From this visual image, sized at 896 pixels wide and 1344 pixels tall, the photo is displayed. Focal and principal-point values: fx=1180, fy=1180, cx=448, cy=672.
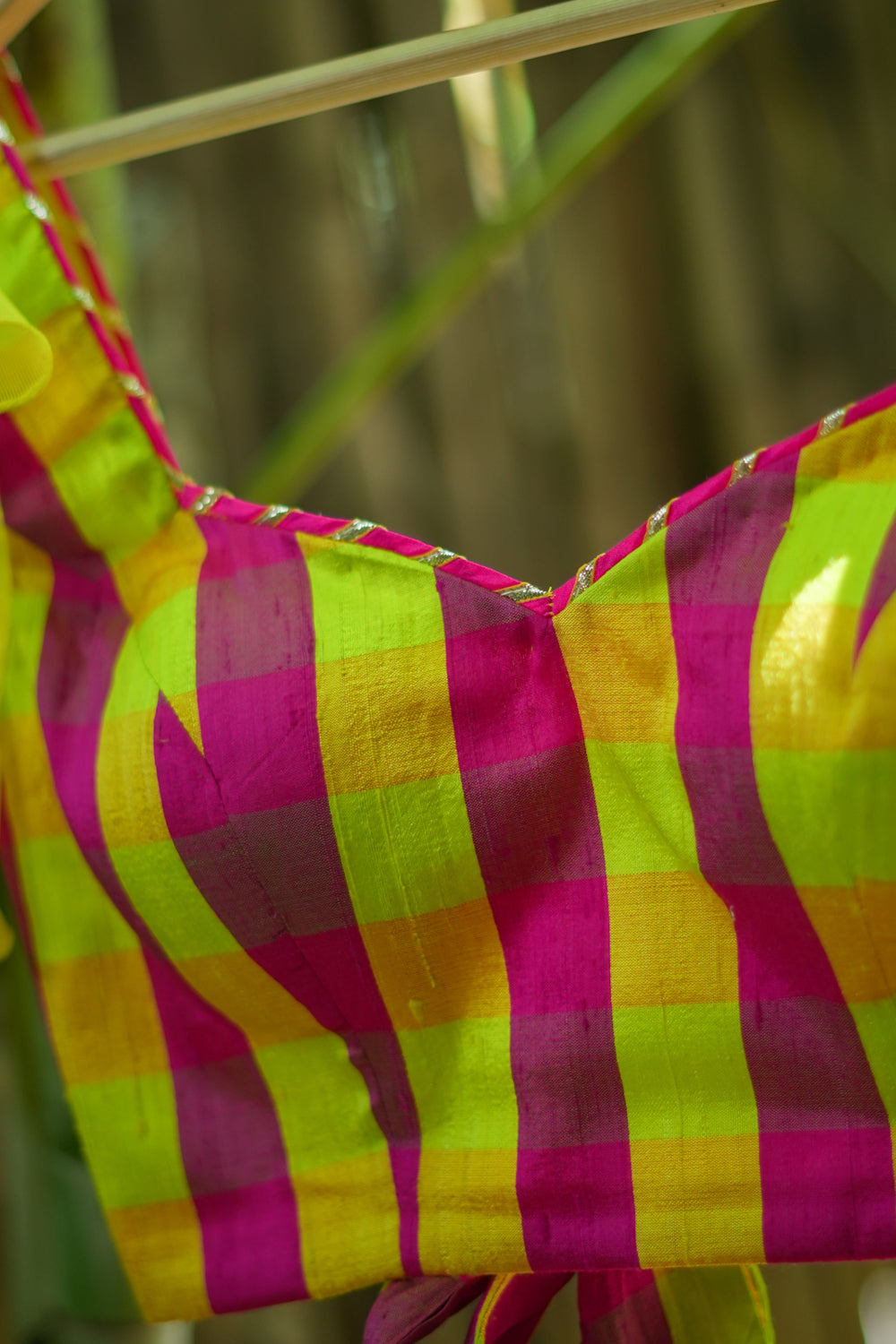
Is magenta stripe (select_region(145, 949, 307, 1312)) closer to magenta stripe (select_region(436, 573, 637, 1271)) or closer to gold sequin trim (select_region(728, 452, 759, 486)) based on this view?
magenta stripe (select_region(436, 573, 637, 1271))

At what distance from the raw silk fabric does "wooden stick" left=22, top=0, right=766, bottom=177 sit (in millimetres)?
36

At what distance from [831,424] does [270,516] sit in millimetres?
171

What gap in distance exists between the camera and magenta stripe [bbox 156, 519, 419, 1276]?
1.14 ft

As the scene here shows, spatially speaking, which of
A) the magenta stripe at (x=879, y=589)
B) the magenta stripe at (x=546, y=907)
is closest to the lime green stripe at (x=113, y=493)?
the magenta stripe at (x=546, y=907)

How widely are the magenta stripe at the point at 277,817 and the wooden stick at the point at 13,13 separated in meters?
0.17

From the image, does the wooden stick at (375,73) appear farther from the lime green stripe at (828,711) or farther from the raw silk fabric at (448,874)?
the lime green stripe at (828,711)

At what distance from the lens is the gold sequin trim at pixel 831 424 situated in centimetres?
31

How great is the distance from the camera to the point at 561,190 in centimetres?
60

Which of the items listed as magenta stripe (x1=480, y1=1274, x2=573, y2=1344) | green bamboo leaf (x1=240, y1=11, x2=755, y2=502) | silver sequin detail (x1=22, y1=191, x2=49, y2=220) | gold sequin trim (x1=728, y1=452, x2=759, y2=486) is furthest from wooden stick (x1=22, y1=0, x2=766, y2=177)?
magenta stripe (x1=480, y1=1274, x2=573, y2=1344)

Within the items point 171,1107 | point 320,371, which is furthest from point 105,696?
point 320,371

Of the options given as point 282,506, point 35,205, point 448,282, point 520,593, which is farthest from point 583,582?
point 448,282

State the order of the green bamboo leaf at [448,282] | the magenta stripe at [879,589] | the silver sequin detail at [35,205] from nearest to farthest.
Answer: the magenta stripe at [879,589]
the silver sequin detail at [35,205]
the green bamboo leaf at [448,282]

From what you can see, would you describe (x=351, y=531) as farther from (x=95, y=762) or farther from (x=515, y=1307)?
(x=515, y=1307)

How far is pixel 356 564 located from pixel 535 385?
0.63m
